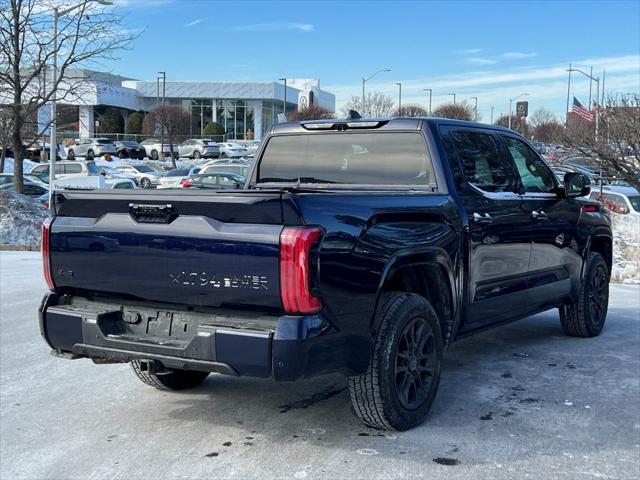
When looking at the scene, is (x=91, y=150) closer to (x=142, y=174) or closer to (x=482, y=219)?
(x=142, y=174)

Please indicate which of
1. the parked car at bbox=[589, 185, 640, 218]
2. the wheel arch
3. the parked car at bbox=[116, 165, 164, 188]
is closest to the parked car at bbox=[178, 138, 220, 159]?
the parked car at bbox=[116, 165, 164, 188]

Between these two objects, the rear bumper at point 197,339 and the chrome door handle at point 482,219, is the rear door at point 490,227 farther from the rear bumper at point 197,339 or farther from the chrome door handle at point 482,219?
the rear bumper at point 197,339

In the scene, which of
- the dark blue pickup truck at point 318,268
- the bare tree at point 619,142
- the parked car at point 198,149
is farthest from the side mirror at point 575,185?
the parked car at point 198,149

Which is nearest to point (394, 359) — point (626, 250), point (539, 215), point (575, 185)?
point (539, 215)

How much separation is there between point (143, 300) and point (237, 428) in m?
1.06

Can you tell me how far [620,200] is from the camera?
2109cm

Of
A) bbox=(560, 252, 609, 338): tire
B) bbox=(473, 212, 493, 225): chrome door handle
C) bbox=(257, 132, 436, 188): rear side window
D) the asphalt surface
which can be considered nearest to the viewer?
the asphalt surface

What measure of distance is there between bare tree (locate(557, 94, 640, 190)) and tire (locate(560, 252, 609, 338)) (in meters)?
11.2

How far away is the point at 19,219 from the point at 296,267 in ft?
51.2

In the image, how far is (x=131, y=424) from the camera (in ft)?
15.6

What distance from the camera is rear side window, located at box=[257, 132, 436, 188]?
5.42 metres

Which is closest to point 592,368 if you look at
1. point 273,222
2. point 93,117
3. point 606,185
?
point 273,222

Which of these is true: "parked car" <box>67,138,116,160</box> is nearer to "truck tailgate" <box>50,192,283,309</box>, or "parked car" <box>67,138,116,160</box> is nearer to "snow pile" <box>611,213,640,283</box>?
"snow pile" <box>611,213,640,283</box>

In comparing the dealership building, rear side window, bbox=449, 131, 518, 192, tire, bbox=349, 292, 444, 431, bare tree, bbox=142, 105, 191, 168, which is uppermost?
the dealership building
